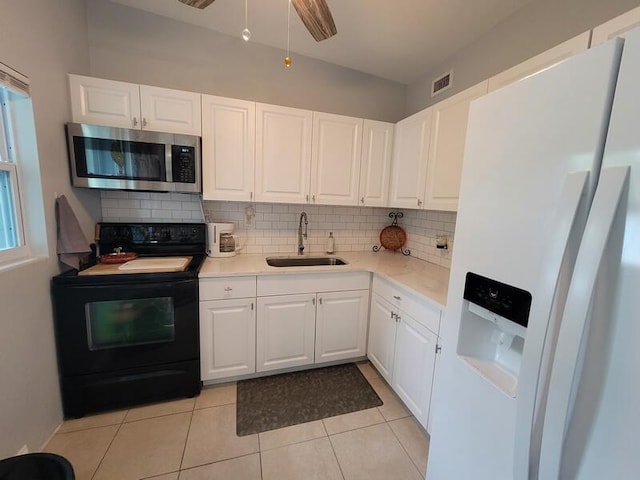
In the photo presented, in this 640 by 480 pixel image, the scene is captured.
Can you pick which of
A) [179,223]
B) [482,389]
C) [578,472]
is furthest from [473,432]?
[179,223]

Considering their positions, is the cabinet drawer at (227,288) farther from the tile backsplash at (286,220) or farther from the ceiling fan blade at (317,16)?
the ceiling fan blade at (317,16)

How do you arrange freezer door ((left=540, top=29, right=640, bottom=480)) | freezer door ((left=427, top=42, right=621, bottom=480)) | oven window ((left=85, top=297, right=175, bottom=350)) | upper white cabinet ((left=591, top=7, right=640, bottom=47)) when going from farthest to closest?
oven window ((left=85, top=297, right=175, bottom=350)) → upper white cabinet ((left=591, top=7, right=640, bottom=47)) → freezer door ((left=427, top=42, right=621, bottom=480)) → freezer door ((left=540, top=29, right=640, bottom=480))

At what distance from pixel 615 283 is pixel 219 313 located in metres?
1.96

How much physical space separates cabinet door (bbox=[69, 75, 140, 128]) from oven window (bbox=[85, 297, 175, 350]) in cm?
121

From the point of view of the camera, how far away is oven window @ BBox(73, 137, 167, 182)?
66.5 inches

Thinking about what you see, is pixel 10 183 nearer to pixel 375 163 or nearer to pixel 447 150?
pixel 375 163

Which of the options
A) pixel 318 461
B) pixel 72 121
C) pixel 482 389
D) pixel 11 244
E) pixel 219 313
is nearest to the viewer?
pixel 482 389

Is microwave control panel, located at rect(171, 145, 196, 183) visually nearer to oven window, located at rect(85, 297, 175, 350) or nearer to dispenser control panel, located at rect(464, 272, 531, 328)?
oven window, located at rect(85, 297, 175, 350)

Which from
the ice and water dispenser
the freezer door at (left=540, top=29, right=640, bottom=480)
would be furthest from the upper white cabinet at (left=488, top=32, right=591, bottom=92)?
the ice and water dispenser

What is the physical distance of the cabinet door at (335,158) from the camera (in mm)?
2264

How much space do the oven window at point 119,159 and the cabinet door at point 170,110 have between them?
0.20 m

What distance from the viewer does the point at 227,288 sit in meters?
1.90

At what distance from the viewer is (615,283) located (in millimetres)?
575

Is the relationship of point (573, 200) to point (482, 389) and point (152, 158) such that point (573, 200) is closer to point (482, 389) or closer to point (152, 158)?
point (482, 389)
